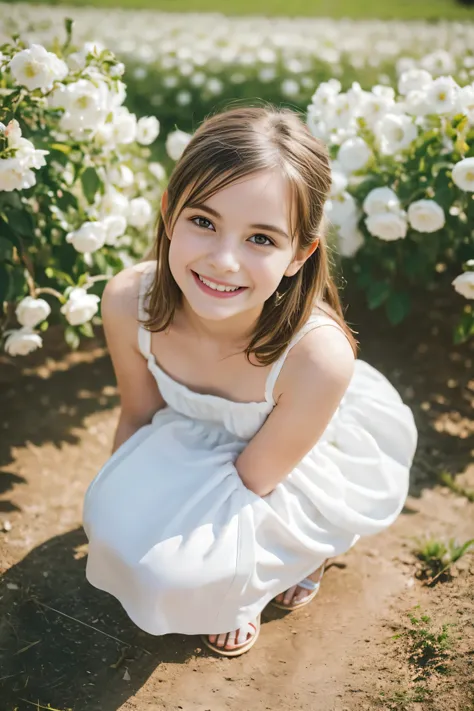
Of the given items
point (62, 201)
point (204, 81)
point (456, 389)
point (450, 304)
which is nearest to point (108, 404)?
point (62, 201)

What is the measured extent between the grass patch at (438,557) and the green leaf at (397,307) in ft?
2.98

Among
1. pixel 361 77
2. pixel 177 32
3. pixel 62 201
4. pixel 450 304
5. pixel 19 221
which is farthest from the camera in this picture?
pixel 177 32

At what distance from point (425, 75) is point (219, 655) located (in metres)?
2.25

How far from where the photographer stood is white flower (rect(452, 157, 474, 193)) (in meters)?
2.37

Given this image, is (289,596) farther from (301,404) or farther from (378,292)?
(378,292)

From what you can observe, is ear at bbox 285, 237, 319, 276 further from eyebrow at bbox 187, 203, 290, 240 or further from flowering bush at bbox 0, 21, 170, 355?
flowering bush at bbox 0, 21, 170, 355

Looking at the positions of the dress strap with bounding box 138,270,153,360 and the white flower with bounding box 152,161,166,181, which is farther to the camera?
the white flower with bounding box 152,161,166,181

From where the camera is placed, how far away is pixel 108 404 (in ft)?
9.89

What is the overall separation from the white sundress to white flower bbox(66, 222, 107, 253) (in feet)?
1.18

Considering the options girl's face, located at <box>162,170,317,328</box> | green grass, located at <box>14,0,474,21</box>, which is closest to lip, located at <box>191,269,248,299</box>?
girl's face, located at <box>162,170,317,328</box>

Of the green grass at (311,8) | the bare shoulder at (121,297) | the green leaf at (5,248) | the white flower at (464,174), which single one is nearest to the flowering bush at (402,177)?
the white flower at (464,174)

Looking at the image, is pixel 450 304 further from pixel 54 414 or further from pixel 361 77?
pixel 361 77

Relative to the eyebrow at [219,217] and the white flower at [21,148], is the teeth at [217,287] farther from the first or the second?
the white flower at [21,148]

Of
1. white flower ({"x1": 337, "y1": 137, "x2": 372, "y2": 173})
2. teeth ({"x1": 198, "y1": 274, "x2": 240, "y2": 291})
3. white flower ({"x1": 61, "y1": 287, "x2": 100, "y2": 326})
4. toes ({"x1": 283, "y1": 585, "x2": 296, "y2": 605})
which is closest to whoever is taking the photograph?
teeth ({"x1": 198, "y1": 274, "x2": 240, "y2": 291})
